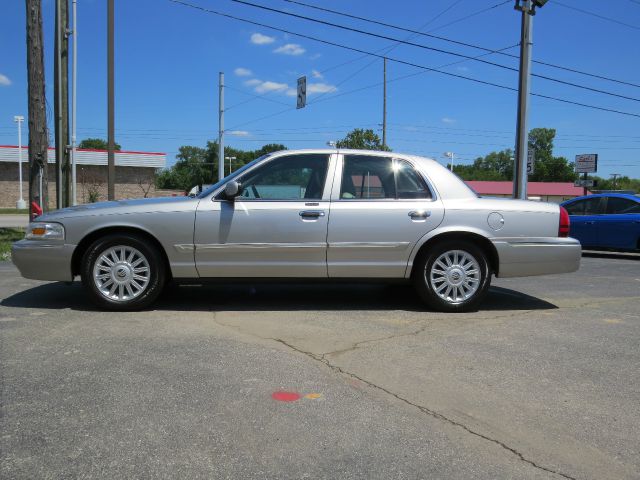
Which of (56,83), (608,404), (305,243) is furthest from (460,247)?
(56,83)

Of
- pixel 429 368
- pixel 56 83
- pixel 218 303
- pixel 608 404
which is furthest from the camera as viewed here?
pixel 56 83

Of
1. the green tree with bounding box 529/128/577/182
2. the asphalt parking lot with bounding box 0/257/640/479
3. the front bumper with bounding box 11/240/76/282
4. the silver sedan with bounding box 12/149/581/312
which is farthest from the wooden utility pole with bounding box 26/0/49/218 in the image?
the green tree with bounding box 529/128/577/182

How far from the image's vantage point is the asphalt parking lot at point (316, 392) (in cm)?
264

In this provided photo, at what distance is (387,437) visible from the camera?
2.89 m

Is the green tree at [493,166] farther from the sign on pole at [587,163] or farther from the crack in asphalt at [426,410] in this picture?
the crack in asphalt at [426,410]

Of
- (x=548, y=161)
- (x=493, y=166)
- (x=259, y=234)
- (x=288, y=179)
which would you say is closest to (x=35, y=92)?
(x=288, y=179)

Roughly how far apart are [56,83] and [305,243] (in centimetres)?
1181

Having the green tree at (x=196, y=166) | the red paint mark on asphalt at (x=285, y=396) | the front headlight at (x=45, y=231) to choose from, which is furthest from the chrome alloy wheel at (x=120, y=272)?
the green tree at (x=196, y=166)

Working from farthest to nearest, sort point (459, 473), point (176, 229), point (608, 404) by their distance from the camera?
point (176, 229)
point (608, 404)
point (459, 473)

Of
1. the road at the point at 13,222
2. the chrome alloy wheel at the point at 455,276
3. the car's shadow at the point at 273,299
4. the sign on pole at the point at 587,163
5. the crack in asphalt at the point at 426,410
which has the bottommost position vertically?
the crack in asphalt at the point at 426,410

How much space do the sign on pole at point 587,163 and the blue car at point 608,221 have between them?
10310mm

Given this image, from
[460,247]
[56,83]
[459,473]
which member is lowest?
[459,473]

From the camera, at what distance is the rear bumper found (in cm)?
581

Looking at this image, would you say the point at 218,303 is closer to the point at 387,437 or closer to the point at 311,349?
the point at 311,349
